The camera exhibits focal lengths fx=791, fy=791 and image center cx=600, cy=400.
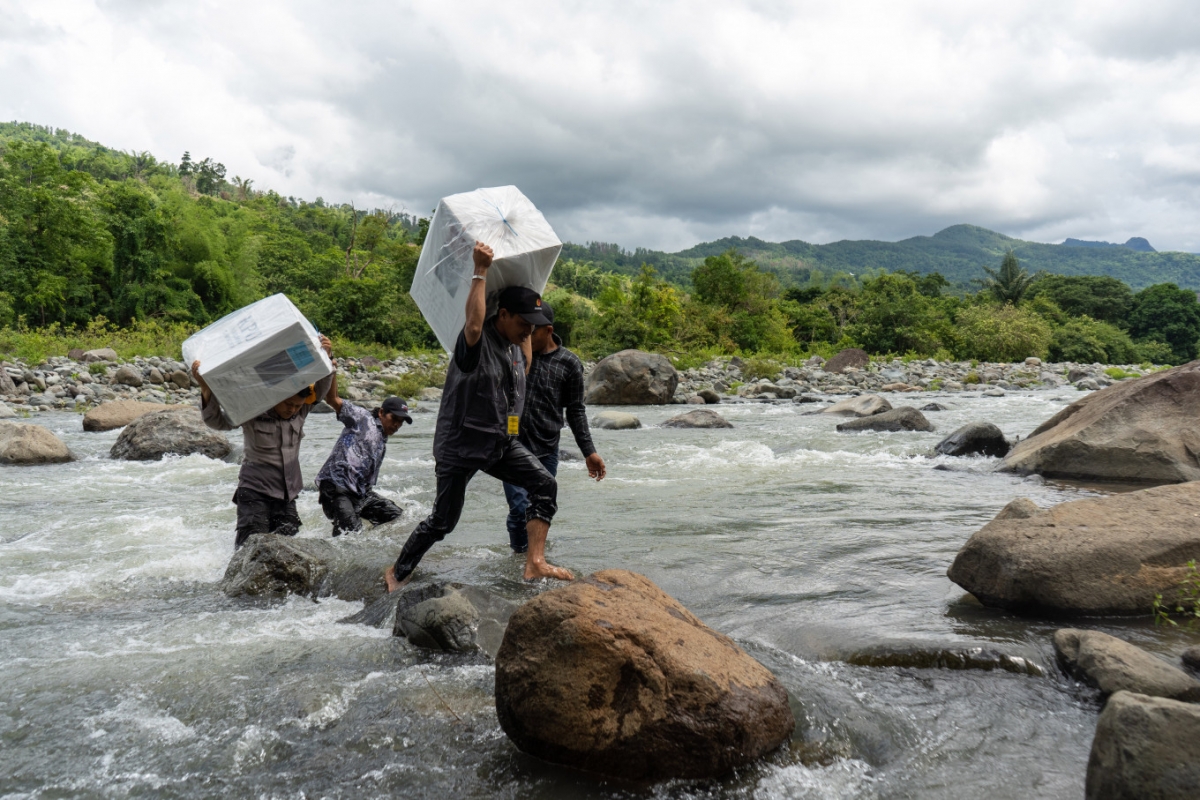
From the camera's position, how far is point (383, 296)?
125 feet

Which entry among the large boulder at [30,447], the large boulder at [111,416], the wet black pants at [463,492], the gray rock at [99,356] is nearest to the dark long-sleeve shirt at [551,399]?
the wet black pants at [463,492]

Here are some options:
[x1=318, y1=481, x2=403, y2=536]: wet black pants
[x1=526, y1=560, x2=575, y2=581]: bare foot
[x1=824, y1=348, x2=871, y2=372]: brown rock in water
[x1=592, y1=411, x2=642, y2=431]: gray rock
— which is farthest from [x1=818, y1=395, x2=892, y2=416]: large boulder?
[x1=824, y1=348, x2=871, y2=372]: brown rock in water

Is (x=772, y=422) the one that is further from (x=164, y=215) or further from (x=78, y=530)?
(x=164, y=215)

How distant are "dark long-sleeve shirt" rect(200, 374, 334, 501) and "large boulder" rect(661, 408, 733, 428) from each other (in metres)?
11.0

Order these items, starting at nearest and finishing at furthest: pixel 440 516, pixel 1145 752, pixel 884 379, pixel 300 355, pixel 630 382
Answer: pixel 1145 752 < pixel 440 516 < pixel 300 355 < pixel 630 382 < pixel 884 379

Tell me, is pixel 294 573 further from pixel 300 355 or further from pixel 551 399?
pixel 551 399

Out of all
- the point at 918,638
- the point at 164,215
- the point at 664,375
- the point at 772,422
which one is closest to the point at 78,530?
the point at 918,638

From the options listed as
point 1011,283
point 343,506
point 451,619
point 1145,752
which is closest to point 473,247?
point 451,619

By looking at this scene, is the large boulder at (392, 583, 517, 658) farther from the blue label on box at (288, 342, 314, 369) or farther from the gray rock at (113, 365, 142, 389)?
the gray rock at (113, 365, 142, 389)

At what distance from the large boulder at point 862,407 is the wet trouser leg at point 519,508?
11824 millimetres

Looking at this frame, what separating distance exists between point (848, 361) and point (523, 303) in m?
32.0

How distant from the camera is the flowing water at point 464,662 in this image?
9.36 ft

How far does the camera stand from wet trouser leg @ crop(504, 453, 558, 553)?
5.71 m

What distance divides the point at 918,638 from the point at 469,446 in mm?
2557
